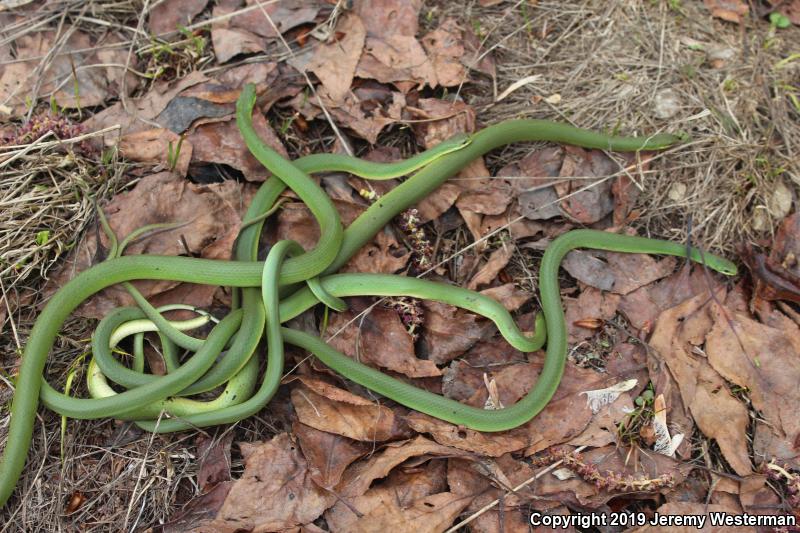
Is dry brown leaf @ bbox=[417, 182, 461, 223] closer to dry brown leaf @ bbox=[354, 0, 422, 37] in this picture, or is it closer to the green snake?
the green snake

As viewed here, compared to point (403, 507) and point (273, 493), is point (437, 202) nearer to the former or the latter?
point (403, 507)

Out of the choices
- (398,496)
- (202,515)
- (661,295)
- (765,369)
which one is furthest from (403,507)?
(765,369)

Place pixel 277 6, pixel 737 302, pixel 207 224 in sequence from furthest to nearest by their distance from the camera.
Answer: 1. pixel 277 6
2. pixel 737 302
3. pixel 207 224

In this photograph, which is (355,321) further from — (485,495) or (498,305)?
(485,495)

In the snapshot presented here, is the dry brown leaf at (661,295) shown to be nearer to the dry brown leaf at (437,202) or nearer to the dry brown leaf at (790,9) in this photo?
the dry brown leaf at (437,202)

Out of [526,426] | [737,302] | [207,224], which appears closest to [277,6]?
[207,224]

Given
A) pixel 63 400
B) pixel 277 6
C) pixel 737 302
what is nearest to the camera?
pixel 63 400

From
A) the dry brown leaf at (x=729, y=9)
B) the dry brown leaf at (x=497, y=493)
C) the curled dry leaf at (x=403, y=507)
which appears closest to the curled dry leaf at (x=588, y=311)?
the dry brown leaf at (x=497, y=493)
